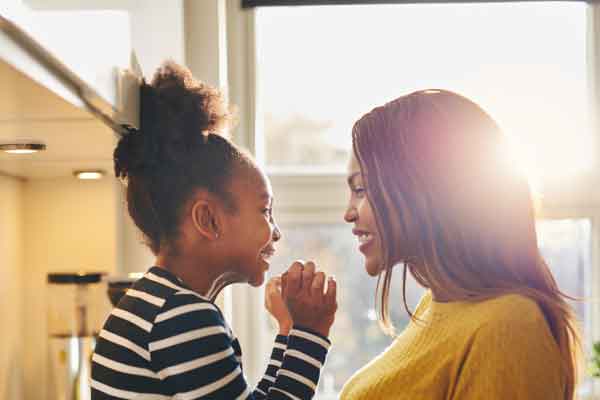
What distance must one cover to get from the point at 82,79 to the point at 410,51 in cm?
149

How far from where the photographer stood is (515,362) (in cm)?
84

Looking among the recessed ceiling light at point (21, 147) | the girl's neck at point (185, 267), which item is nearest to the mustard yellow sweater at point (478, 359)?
the girl's neck at point (185, 267)

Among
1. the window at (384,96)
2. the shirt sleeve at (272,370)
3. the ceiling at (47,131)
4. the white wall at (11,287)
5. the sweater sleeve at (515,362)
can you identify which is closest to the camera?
the ceiling at (47,131)

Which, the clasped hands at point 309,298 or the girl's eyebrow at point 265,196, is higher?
the girl's eyebrow at point 265,196

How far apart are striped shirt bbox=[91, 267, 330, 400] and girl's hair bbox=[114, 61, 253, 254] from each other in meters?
0.08

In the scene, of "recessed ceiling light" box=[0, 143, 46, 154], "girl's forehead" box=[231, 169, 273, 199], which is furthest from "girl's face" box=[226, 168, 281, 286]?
"recessed ceiling light" box=[0, 143, 46, 154]

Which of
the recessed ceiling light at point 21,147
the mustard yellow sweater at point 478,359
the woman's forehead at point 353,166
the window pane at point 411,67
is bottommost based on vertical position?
the mustard yellow sweater at point 478,359

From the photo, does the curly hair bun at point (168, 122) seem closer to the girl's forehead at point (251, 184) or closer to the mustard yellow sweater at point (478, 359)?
the girl's forehead at point (251, 184)

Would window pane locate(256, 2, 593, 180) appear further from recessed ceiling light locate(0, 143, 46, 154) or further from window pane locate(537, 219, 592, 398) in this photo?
recessed ceiling light locate(0, 143, 46, 154)

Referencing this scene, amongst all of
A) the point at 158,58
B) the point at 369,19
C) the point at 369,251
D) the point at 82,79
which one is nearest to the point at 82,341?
the point at 158,58

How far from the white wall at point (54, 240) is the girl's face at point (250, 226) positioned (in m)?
0.59

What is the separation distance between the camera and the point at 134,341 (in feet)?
3.04

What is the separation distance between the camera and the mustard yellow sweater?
0.84 meters

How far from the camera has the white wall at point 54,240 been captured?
1.53 m
